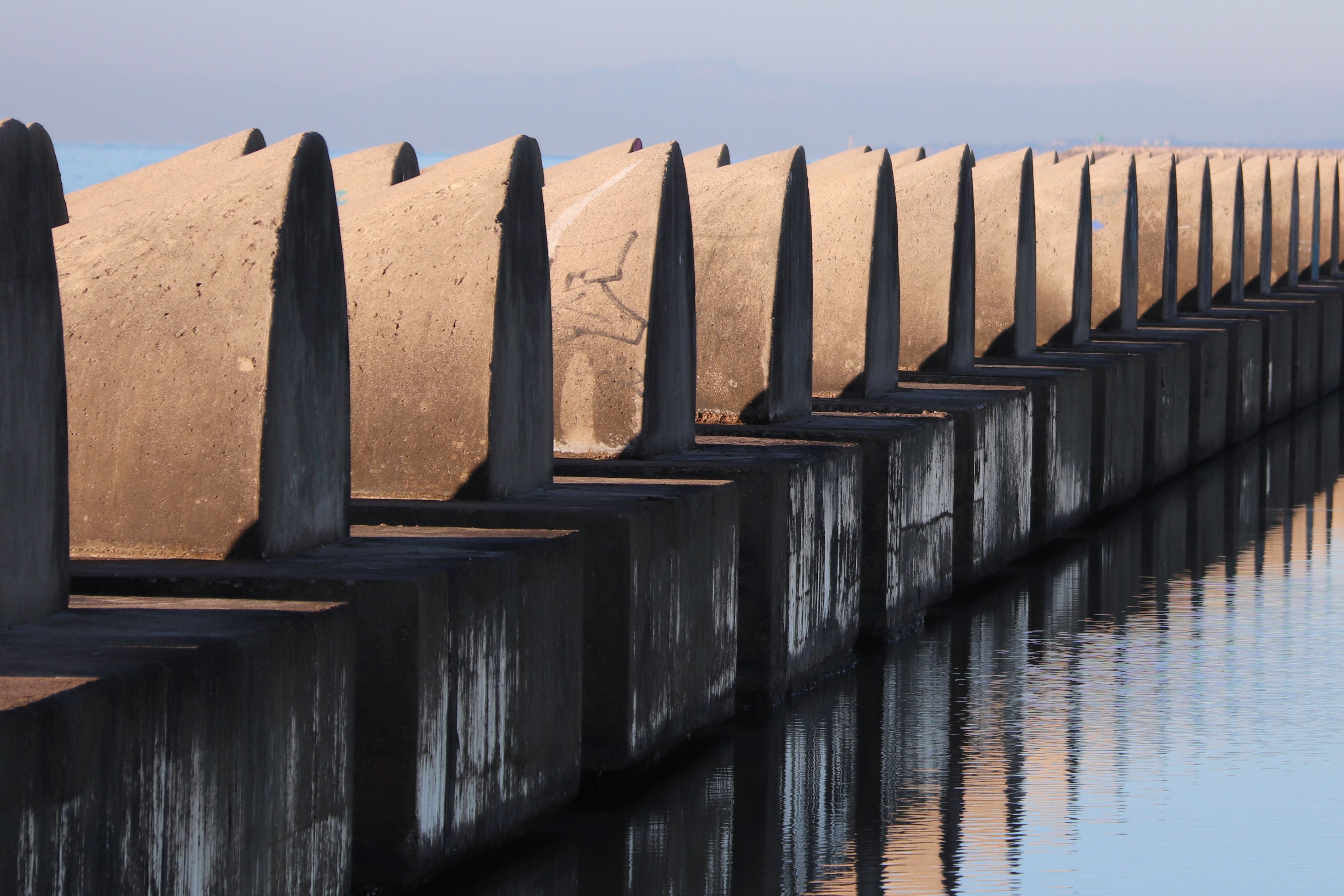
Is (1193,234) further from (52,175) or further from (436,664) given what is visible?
(436,664)

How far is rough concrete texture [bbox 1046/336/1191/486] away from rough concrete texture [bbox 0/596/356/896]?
11801 mm

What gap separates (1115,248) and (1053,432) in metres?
5.70

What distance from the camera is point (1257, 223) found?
88.4ft

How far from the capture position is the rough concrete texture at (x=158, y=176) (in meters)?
9.55

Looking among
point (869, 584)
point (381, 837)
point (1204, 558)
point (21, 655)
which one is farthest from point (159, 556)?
point (1204, 558)

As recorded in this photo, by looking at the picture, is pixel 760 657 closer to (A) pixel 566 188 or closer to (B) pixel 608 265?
(B) pixel 608 265

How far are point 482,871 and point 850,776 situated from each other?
2024 millimetres

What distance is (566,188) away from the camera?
9453 mm

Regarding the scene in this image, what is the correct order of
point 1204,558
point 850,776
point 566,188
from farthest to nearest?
point 1204,558, point 566,188, point 850,776

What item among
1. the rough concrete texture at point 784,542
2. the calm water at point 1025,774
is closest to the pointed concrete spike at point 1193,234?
the calm water at point 1025,774

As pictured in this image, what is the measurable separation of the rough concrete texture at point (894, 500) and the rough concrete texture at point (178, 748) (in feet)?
15.5

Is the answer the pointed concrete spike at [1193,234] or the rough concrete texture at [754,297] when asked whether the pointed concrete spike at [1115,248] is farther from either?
the rough concrete texture at [754,297]

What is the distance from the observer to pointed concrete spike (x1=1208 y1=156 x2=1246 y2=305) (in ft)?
80.5

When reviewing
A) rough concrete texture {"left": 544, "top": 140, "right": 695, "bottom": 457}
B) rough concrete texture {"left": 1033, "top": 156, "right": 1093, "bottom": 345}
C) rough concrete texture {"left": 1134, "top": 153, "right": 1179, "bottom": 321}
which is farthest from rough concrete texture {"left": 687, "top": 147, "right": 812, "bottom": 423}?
rough concrete texture {"left": 1134, "top": 153, "right": 1179, "bottom": 321}
